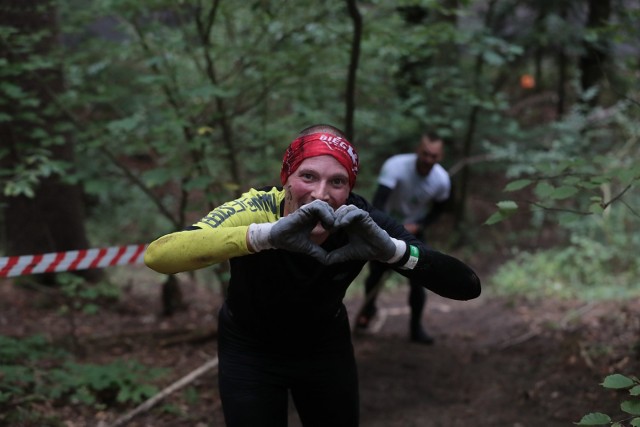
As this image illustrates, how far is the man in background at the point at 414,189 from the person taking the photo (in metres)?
6.18

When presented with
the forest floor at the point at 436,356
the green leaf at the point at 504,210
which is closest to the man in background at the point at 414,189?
the forest floor at the point at 436,356

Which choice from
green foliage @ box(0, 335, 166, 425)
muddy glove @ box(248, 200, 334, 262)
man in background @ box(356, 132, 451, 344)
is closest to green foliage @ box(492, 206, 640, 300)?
man in background @ box(356, 132, 451, 344)

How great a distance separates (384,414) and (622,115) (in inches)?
350

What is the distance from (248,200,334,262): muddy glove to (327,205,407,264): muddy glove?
0.05 m

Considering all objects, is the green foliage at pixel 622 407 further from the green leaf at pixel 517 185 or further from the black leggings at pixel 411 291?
the black leggings at pixel 411 291

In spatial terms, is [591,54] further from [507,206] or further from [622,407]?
[622,407]

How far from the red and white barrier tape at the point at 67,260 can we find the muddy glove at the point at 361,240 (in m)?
3.13

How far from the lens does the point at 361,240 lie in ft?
8.04

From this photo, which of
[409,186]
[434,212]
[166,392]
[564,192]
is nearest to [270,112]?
[409,186]

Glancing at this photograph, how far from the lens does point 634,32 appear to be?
4.77m

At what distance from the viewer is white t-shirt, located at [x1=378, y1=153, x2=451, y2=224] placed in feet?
20.8

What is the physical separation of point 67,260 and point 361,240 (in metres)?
3.60

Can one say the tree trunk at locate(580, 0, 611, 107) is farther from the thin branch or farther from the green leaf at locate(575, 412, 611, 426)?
the green leaf at locate(575, 412, 611, 426)

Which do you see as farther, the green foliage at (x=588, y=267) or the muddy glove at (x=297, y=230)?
the green foliage at (x=588, y=267)
